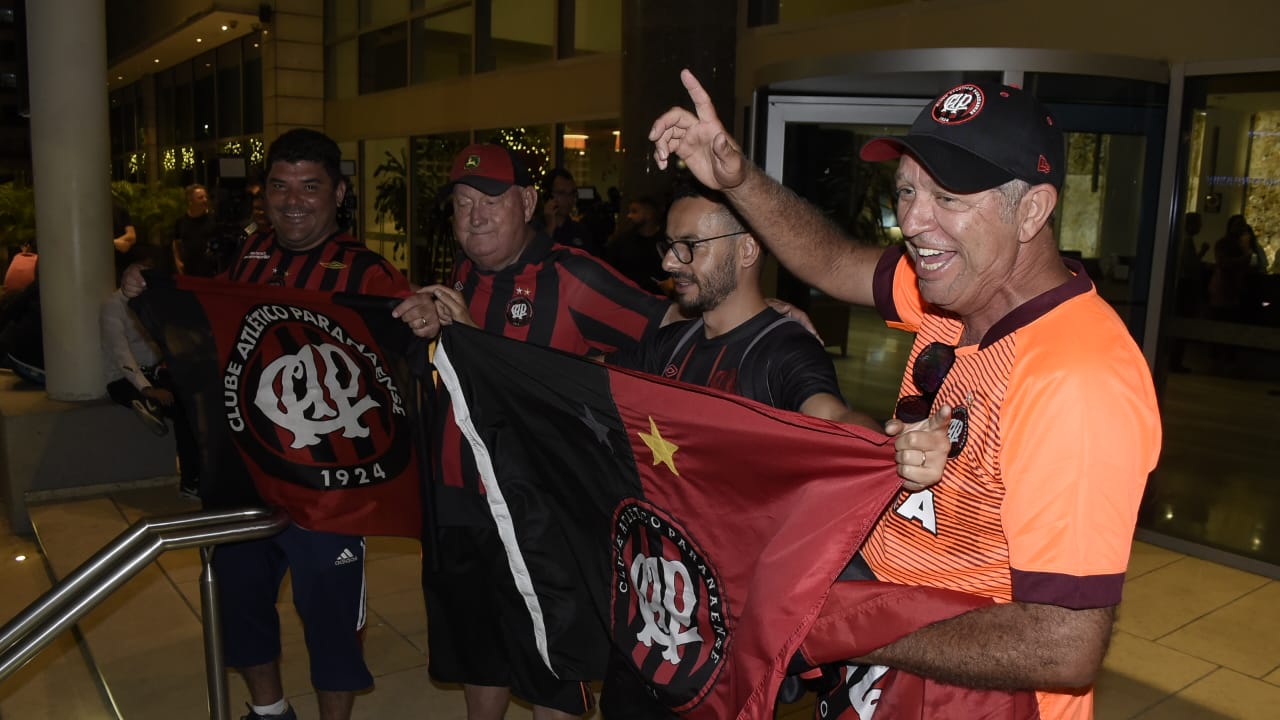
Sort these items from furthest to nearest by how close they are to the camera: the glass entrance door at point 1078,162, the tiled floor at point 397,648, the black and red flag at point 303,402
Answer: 1. the glass entrance door at point 1078,162
2. the tiled floor at point 397,648
3. the black and red flag at point 303,402

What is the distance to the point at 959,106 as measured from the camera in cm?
173

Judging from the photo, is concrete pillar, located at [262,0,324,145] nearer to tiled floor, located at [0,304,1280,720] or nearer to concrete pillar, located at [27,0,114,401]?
concrete pillar, located at [27,0,114,401]

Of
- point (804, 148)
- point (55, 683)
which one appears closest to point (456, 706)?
point (55, 683)

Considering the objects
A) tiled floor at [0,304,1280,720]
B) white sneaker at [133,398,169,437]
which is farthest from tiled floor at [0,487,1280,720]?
white sneaker at [133,398,169,437]

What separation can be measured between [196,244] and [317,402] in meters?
7.18

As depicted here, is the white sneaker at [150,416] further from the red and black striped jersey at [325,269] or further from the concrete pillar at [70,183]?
the red and black striped jersey at [325,269]

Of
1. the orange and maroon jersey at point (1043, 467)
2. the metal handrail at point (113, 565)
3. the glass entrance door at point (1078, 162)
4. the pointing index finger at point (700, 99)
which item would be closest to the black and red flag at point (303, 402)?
the metal handrail at point (113, 565)

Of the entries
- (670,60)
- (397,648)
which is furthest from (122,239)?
(397,648)

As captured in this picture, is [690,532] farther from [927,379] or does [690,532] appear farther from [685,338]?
[685,338]

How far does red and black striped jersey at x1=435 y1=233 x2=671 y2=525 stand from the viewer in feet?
11.0

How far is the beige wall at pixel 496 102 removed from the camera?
11.0 m

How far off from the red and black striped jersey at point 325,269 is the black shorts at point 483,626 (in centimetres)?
92

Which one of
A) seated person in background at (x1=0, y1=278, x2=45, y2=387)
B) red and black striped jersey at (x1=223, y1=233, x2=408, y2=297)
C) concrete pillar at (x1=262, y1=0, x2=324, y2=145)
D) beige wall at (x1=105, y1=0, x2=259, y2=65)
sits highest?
beige wall at (x1=105, y1=0, x2=259, y2=65)

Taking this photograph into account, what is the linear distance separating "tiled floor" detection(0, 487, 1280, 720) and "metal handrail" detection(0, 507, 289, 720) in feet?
5.98
